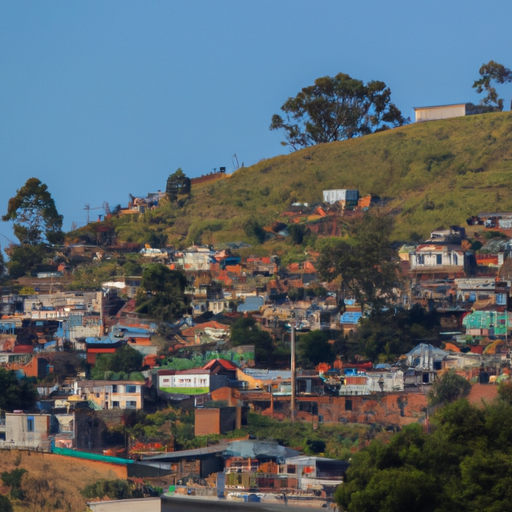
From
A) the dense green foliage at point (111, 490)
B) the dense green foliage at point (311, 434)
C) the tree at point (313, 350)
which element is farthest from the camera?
the tree at point (313, 350)

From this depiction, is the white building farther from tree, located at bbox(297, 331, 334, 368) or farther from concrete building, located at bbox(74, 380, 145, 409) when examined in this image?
concrete building, located at bbox(74, 380, 145, 409)

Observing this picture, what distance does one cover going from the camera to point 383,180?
61844 mm

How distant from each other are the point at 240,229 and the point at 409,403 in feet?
77.4

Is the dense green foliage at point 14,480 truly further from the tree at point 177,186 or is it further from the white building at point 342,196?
the tree at point 177,186

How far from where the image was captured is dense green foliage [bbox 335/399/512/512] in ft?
72.3

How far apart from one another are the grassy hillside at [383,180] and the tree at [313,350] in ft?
53.3

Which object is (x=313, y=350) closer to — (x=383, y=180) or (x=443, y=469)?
(x=443, y=469)

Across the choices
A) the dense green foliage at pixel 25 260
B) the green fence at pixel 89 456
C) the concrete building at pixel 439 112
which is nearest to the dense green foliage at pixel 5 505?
the green fence at pixel 89 456

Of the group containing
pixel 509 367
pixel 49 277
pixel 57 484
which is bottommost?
pixel 57 484

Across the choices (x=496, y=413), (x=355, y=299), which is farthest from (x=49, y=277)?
(x=496, y=413)

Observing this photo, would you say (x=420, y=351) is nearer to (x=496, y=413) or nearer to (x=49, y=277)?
(x=496, y=413)

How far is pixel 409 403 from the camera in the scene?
118 feet

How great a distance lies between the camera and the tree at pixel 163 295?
147ft

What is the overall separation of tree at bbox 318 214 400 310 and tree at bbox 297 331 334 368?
12.6ft
